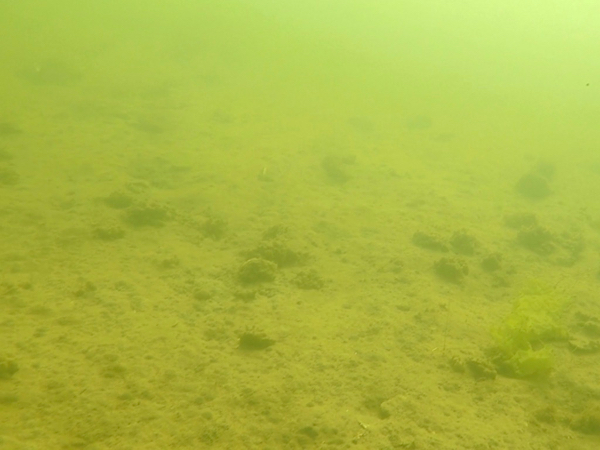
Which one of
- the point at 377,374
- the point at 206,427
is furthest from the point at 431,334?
the point at 206,427

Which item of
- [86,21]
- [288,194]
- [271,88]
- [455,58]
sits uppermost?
[455,58]

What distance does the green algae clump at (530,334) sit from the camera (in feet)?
15.0

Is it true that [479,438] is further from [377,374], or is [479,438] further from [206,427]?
[206,427]

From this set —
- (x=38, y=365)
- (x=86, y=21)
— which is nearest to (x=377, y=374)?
(x=38, y=365)

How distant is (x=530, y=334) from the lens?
→ 203 inches

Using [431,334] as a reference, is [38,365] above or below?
below

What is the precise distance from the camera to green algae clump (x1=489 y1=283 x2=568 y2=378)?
15.0ft

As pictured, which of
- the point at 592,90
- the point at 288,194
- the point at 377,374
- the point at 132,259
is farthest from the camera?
the point at 592,90

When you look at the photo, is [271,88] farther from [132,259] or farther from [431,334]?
[431,334]

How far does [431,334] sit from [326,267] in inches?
68.2

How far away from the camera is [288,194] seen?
863 centimetres

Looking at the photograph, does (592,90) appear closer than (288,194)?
No

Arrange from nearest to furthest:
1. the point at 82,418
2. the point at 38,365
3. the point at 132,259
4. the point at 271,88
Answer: the point at 82,418 < the point at 38,365 < the point at 132,259 < the point at 271,88

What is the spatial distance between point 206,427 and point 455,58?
20.1 meters
